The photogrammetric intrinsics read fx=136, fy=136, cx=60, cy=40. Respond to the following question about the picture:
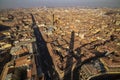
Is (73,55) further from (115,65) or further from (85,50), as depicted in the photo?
(115,65)

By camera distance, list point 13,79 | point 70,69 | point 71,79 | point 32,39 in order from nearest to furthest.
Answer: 1. point 13,79
2. point 71,79
3. point 70,69
4. point 32,39

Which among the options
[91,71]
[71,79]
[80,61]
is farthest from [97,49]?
[71,79]

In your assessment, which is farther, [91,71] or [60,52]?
[60,52]

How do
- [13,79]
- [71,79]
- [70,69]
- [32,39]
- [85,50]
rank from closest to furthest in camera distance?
[13,79] → [71,79] → [70,69] → [85,50] → [32,39]

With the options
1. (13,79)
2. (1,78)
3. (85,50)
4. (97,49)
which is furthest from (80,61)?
(1,78)

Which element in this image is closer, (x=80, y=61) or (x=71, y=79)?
(x=71, y=79)

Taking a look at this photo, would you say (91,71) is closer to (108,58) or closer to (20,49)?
(108,58)

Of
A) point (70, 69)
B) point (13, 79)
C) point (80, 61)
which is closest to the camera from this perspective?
point (13, 79)

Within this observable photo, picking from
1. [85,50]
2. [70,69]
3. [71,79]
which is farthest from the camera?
[85,50]
